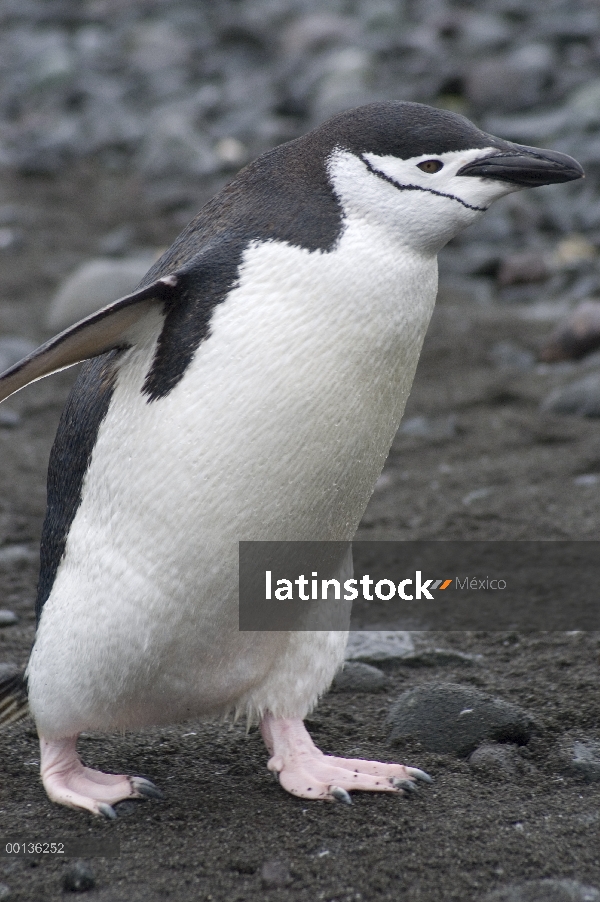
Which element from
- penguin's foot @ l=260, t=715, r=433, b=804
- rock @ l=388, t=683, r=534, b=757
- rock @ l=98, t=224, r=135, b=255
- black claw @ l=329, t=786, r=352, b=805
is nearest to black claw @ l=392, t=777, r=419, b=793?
penguin's foot @ l=260, t=715, r=433, b=804

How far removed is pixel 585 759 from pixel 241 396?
3.53 ft

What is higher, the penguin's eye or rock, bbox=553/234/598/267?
rock, bbox=553/234/598/267

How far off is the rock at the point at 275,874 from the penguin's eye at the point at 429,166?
1.32m

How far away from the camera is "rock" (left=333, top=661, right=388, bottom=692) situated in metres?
3.14

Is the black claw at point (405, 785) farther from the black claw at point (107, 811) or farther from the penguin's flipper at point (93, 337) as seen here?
the penguin's flipper at point (93, 337)

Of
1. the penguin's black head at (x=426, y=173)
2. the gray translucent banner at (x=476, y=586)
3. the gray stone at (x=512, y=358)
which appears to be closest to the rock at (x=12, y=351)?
the gray stone at (x=512, y=358)

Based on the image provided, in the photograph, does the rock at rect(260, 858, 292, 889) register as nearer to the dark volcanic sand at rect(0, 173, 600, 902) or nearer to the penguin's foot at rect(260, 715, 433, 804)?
the dark volcanic sand at rect(0, 173, 600, 902)

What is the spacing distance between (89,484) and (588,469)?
2624 mm

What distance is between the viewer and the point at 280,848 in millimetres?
2244

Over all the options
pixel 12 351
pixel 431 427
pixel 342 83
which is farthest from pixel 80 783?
pixel 342 83

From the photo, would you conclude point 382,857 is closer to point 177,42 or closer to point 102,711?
point 102,711

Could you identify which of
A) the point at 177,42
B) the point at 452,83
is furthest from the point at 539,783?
the point at 177,42

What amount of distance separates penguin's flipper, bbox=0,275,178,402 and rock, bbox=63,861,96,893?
2.97ft

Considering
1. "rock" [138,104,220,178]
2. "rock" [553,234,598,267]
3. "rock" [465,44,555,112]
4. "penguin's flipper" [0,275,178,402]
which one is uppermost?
"rock" [465,44,555,112]
